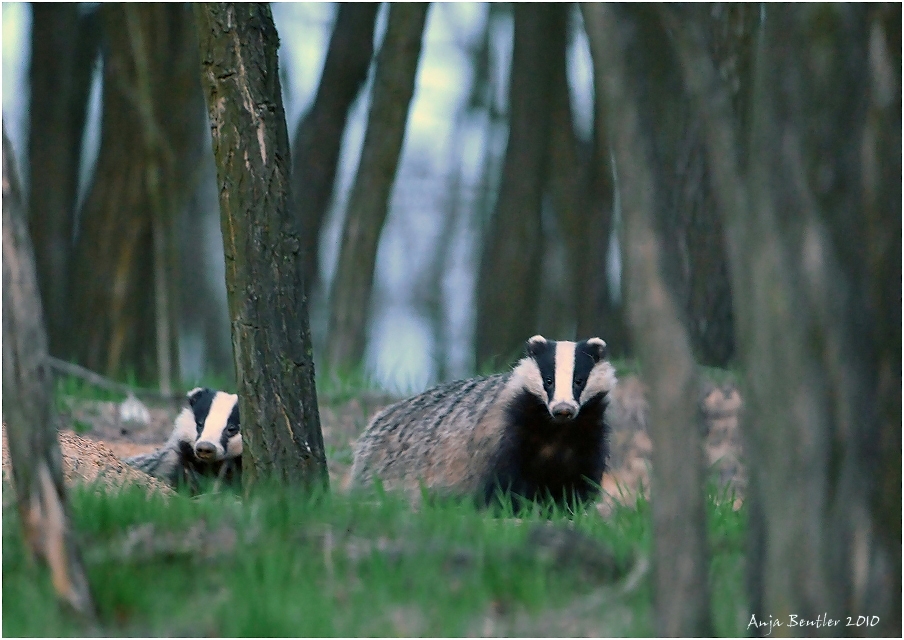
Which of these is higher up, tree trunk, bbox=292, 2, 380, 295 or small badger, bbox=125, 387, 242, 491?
tree trunk, bbox=292, 2, 380, 295

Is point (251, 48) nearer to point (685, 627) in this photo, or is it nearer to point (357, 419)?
point (685, 627)

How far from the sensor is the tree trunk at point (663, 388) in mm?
2541

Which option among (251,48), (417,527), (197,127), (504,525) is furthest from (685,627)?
(197,127)

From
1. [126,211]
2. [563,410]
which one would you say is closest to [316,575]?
[563,410]

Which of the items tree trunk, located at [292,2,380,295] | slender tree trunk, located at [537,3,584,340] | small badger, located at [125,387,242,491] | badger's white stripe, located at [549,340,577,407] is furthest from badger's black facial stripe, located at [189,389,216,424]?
slender tree trunk, located at [537,3,584,340]

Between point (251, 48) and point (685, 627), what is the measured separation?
8.51ft

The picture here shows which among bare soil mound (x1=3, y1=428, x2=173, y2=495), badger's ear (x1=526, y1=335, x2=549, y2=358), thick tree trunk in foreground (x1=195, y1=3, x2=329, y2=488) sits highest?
thick tree trunk in foreground (x1=195, y1=3, x2=329, y2=488)

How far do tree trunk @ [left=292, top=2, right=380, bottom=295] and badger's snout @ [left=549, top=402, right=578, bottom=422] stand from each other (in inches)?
180

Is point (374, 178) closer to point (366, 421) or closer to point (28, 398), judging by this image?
point (366, 421)

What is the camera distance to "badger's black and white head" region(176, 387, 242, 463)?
5699mm

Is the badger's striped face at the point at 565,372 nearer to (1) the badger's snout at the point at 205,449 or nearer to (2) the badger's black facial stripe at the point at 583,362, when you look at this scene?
(2) the badger's black facial stripe at the point at 583,362

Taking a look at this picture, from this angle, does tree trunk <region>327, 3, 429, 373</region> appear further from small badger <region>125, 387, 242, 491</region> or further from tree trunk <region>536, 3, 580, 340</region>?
small badger <region>125, 387, 242, 491</region>

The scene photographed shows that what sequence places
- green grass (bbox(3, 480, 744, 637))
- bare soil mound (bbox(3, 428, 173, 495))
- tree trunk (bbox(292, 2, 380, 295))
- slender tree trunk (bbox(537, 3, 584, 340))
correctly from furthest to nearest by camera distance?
slender tree trunk (bbox(537, 3, 584, 340)), tree trunk (bbox(292, 2, 380, 295)), bare soil mound (bbox(3, 428, 173, 495)), green grass (bbox(3, 480, 744, 637))

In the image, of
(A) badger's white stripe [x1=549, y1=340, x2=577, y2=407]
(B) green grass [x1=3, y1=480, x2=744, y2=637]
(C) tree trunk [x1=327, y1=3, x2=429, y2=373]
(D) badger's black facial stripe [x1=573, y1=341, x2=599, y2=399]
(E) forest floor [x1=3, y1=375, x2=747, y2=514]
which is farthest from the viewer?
(C) tree trunk [x1=327, y1=3, x2=429, y2=373]
